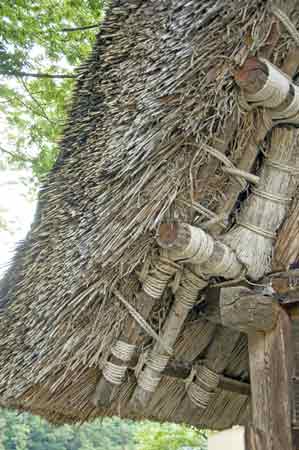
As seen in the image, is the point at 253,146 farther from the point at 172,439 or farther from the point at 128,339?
the point at 172,439

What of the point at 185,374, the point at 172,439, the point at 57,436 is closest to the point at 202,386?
the point at 185,374

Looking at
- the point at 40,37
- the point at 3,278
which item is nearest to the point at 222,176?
the point at 3,278

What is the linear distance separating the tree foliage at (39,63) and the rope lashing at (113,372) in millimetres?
3087

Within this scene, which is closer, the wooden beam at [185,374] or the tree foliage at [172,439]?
Answer: the wooden beam at [185,374]

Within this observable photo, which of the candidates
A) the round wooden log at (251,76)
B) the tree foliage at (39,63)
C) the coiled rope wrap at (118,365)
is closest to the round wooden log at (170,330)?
the coiled rope wrap at (118,365)

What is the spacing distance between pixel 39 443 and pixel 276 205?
20.9 metres

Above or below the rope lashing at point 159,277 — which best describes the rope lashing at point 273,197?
above

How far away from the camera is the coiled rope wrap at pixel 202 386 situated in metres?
2.48

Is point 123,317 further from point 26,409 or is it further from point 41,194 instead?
point 41,194

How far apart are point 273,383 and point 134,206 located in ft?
2.59

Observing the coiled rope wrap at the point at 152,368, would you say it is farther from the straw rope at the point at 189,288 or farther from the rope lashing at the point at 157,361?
the straw rope at the point at 189,288

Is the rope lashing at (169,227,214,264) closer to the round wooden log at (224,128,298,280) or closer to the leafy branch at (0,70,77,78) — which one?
the round wooden log at (224,128,298,280)

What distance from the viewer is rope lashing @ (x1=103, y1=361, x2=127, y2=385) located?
6.90 feet

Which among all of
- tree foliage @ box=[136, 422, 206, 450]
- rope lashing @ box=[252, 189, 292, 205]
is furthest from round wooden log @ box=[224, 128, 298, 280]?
tree foliage @ box=[136, 422, 206, 450]
